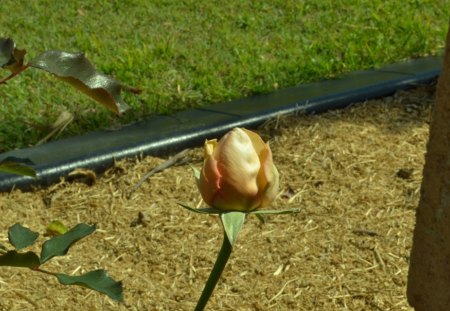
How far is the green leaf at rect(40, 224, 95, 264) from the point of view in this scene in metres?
1.10

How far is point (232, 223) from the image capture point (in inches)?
40.2

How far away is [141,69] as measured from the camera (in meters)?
4.20

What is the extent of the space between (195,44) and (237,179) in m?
3.73

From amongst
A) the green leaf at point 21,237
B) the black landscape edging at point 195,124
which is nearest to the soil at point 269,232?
the black landscape edging at point 195,124

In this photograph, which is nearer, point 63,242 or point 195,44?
point 63,242

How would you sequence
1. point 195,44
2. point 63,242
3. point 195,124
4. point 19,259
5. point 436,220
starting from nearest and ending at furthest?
point 19,259
point 63,242
point 436,220
point 195,124
point 195,44

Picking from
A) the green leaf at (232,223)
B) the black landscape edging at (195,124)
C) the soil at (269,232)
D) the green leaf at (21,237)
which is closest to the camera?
the green leaf at (232,223)

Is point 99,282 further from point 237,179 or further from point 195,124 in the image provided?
point 195,124

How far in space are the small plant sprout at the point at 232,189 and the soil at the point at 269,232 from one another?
51.3 inches

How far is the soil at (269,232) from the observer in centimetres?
236

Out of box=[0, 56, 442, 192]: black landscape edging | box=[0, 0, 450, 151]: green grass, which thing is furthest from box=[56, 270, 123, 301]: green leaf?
box=[0, 0, 450, 151]: green grass

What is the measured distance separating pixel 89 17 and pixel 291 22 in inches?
46.0

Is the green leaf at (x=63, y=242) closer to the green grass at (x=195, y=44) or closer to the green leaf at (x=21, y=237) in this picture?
the green leaf at (x=21, y=237)

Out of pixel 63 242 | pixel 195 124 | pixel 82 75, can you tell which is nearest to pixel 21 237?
pixel 63 242
